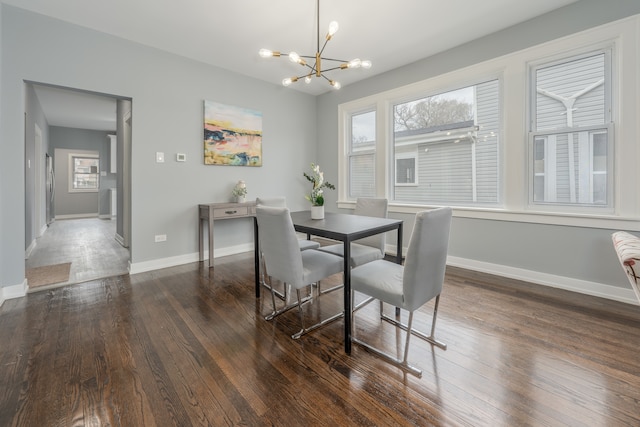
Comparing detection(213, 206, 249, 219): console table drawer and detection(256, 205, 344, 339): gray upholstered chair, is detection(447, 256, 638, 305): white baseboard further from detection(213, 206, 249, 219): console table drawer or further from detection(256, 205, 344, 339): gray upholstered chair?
detection(213, 206, 249, 219): console table drawer

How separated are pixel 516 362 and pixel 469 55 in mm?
3379

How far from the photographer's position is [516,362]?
1.68 m

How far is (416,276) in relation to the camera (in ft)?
5.16

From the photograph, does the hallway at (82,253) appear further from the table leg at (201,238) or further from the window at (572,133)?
the window at (572,133)

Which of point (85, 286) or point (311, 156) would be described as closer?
point (85, 286)

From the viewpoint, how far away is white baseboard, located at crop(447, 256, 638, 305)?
2.54 m

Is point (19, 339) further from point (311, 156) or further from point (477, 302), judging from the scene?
point (311, 156)

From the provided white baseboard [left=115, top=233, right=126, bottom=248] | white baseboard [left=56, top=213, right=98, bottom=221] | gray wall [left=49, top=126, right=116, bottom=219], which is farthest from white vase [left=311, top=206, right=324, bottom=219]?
white baseboard [left=56, top=213, right=98, bottom=221]

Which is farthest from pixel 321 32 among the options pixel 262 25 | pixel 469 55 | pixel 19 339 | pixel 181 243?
pixel 19 339

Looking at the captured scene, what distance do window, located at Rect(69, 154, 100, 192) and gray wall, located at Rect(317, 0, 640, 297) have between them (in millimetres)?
9686

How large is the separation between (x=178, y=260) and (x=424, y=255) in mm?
3377

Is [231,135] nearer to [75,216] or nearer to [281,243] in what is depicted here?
[281,243]

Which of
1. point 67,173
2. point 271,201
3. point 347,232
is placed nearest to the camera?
point 347,232

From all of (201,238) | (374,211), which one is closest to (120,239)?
(201,238)
